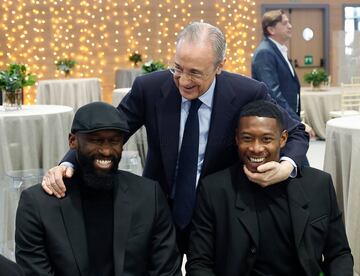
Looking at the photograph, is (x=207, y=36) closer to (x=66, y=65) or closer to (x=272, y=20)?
(x=272, y=20)

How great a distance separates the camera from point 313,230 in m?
2.24

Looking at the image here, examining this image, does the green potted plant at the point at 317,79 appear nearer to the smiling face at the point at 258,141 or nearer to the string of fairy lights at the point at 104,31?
the string of fairy lights at the point at 104,31

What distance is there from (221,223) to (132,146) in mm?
4147

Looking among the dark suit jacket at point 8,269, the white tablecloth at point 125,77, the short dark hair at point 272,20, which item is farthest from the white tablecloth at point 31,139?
the white tablecloth at point 125,77

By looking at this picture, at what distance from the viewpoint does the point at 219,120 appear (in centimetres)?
233

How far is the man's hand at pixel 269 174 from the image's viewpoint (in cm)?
217

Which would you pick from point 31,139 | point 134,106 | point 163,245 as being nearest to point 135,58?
point 31,139

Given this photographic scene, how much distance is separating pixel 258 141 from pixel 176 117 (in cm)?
34

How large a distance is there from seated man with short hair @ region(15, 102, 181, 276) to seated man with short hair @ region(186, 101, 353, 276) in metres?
0.17

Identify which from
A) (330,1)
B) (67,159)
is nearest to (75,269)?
(67,159)

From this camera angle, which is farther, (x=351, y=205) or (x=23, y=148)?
(x=23, y=148)

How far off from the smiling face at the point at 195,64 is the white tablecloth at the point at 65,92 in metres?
7.51

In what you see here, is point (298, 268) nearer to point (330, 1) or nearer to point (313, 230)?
point (313, 230)

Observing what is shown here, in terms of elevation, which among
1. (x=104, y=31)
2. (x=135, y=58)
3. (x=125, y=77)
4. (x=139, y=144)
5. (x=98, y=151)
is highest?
(x=104, y=31)
